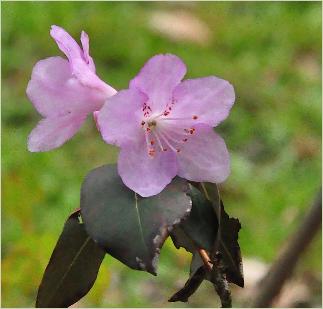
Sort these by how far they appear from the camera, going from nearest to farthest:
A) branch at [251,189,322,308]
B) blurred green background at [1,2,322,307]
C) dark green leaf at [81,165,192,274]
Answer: dark green leaf at [81,165,192,274]
branch at [251,189,322,308]
blurred green background at [1,2,322,307]

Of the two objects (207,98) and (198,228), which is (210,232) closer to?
(198,228)

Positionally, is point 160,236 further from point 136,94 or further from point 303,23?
point 303,23

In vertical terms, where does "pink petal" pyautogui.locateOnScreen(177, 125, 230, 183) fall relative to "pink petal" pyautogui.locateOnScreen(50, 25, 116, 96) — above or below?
below

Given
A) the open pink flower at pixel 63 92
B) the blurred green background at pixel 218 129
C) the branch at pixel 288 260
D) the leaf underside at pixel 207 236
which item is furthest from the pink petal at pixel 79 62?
the blurred green background at pixel 218 129

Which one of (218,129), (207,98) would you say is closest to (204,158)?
(207,98)

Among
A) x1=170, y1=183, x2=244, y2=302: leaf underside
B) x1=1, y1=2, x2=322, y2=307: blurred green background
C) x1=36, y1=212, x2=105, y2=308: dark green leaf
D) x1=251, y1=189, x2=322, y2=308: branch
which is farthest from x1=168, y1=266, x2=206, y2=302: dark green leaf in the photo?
x1=1, y1=2, x2=322, y2=307: blurred green background

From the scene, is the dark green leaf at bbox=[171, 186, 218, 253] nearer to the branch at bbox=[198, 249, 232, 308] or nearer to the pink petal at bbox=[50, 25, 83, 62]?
the branch at bbox=[198, 249, 232, 308]

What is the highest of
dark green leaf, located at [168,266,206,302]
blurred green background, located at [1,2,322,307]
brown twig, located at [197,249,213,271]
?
brown twig, located at [197,249,213,271]
